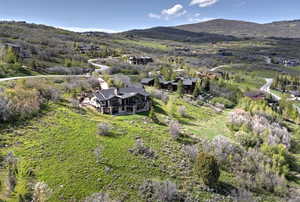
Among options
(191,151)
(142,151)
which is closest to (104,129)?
(142,151)

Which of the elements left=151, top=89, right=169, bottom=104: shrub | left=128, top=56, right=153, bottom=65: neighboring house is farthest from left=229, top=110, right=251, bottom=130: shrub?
left=128, top=56, right=153, bottom=65: neighboring house

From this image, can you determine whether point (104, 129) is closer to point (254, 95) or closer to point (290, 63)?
point (254, 95)

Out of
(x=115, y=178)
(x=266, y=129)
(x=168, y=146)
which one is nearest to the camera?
(x=115, y=178)

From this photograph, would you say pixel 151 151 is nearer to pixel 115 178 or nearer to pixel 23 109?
pixel 115 178

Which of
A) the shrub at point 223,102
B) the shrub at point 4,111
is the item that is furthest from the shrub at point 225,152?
the shrub at point 223,102

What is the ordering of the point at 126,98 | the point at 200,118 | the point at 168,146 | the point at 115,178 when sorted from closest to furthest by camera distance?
1. the point at 115,178
2. the point at 168,146
3. the point at 126,98
4. the point at 200,118

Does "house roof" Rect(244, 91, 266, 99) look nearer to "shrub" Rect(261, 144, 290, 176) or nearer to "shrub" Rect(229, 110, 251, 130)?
"shrub" Rect(229, 110, 251, 130)

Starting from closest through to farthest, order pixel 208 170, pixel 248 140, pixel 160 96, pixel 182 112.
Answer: pixel 208 170
pixel 248 140
pixel 182 112
pixel 160 96

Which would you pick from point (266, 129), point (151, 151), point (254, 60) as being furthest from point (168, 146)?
point (254, 60)
